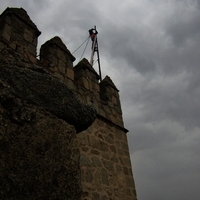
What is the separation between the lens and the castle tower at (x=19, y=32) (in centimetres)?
331

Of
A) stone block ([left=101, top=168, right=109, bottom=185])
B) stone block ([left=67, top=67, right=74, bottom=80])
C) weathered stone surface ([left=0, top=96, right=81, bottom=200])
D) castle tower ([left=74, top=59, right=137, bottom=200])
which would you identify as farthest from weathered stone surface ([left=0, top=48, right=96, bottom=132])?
stone block ([left=67, top=67, right=74, bottom=80])

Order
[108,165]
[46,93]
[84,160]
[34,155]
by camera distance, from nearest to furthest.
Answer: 1. [34,155]
2. [46,93]
3. [84,160]
4. [108,165]

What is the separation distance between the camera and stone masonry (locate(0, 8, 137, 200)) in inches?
134

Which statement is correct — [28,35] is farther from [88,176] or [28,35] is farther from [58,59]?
[88,176]

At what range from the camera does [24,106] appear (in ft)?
3.33

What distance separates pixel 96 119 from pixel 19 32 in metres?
1.91

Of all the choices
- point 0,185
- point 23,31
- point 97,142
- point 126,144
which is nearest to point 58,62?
point 23,31

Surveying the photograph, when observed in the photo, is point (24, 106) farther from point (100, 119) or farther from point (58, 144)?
point (100, 119)

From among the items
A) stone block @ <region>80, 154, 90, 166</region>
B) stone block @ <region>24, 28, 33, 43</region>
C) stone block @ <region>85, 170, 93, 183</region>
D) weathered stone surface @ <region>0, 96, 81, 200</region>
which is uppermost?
stone block @ <region>24, 28, 33, 43</region>

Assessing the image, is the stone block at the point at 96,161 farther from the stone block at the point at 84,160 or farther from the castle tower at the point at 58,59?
the castle tower at the point at 58,59

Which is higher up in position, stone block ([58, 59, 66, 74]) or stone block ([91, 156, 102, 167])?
stone block ([58, 59, 66, 74])

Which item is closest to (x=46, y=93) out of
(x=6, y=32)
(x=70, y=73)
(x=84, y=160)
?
(x=84, y=160)

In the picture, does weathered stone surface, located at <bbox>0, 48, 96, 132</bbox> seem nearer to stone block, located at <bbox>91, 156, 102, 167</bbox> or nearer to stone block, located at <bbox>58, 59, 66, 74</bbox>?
stone block, located at <bbox>91, 156, 102, 167</bbox>

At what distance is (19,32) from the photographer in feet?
11.6
